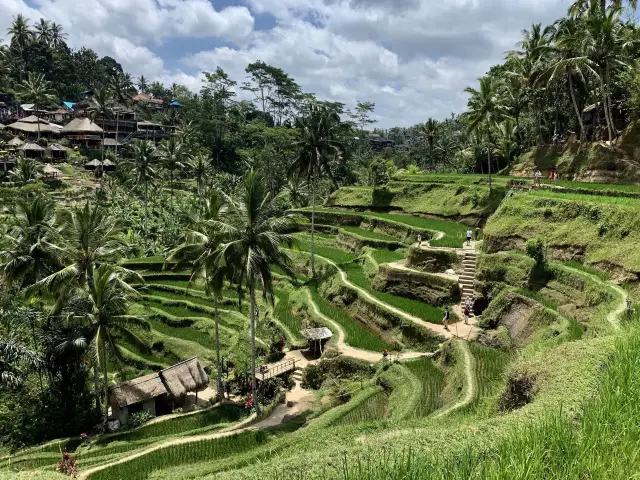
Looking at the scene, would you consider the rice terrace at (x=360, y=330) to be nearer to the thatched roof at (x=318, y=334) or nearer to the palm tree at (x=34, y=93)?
the thatched roof at (x=318, y=334)

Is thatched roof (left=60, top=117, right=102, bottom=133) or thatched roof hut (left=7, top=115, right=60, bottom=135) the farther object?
thatched roof (left=60, top=117, right=102, bottom=133)

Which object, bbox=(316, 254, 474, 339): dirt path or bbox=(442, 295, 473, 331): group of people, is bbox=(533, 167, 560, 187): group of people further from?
bbox=(316, 254, 474, 339): dirt path

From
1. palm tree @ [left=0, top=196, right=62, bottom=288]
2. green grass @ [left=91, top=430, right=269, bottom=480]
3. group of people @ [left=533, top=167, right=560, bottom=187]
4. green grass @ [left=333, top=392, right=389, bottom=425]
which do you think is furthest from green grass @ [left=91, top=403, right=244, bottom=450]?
group of people @ [left=533, top=167, right=560, bottom=187]

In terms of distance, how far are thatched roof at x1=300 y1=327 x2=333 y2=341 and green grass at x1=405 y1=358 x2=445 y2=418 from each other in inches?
228

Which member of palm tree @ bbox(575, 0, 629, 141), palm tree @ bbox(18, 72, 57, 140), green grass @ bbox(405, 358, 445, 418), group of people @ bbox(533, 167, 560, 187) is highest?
palm tree @ bbox(18, 72, 57, 140)

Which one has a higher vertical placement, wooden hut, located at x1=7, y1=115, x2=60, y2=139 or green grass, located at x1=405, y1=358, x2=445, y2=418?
wooden hut, located at x1=7, y1=115, x2=60, y2=139

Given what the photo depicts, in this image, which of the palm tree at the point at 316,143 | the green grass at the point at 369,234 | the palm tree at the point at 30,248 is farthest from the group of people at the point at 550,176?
the palm tree at the point at 30,248

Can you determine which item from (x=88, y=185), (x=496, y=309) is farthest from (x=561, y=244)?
(x=88, y=185)

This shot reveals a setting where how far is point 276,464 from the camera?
30.0 ft

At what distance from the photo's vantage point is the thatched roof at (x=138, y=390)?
22344 mm

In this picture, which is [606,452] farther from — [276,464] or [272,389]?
[272,389]

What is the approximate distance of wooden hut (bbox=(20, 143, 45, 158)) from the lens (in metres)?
71.7

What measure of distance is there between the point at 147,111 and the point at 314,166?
3019 inches

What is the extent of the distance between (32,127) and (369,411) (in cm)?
8323
